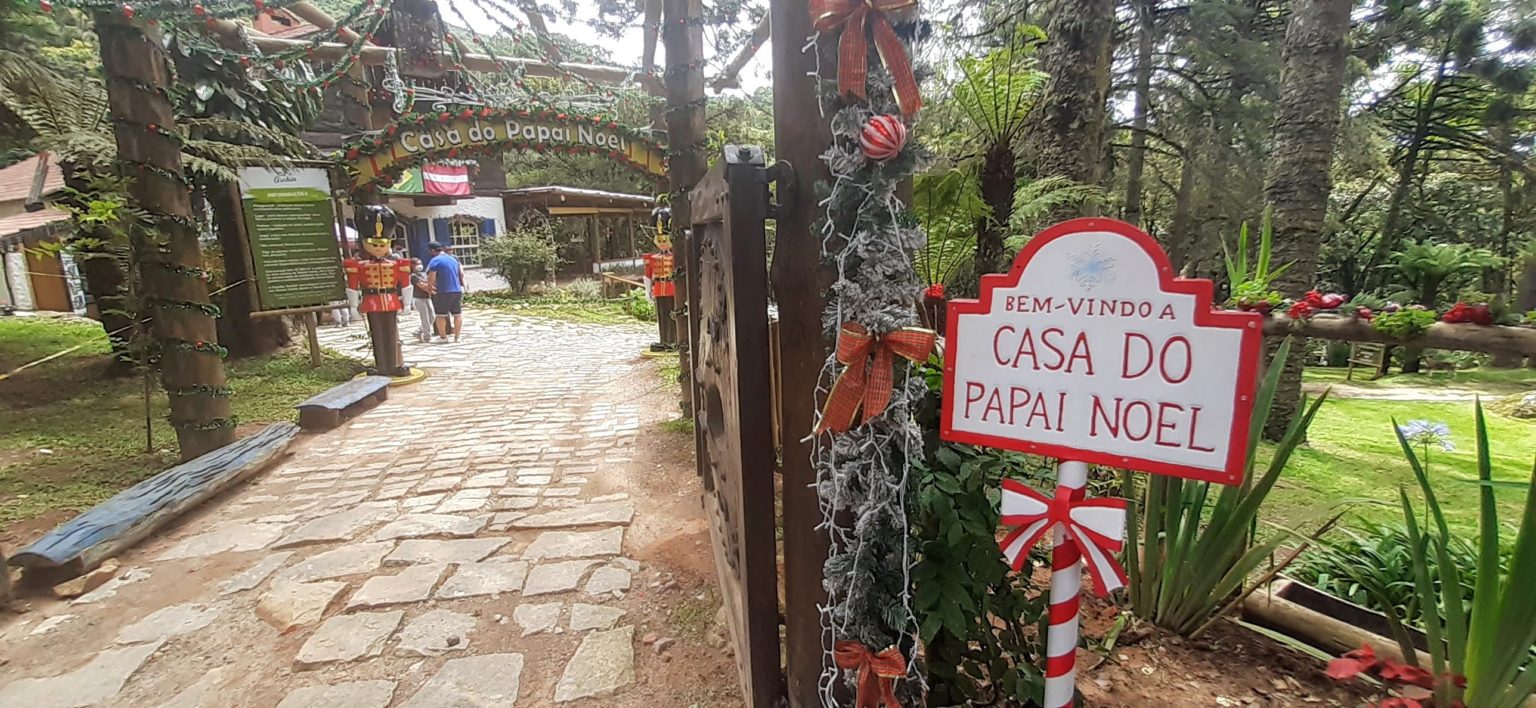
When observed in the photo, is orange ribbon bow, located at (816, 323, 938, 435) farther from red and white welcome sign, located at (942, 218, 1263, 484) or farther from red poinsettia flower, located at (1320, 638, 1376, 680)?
red poinsettia flower, located at (1320, 638, 1376, 680)

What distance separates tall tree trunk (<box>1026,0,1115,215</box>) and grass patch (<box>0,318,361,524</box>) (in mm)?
6700

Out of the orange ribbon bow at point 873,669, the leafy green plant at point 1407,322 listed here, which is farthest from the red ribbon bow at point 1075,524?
the leafy green plant at point 1407,322

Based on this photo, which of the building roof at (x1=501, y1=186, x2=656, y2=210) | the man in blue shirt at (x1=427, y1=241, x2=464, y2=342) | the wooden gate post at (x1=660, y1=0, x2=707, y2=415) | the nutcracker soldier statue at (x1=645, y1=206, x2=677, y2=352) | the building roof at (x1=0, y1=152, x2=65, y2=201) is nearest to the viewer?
the wooden gate post at (x1=660, y1=0, x2=707, y2=415)

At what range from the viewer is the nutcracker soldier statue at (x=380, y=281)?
7520mm

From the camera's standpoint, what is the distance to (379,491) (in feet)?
13.9

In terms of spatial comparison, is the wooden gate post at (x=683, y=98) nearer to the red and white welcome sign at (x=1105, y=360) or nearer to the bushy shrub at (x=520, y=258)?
the red and white welcome sign at (x=1105, y=360)

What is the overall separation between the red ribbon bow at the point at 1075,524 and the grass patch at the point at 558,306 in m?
12.7

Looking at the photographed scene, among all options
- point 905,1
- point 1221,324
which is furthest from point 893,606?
point 905,1

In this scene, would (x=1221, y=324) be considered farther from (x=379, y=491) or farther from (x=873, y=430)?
(x=379, y=491)

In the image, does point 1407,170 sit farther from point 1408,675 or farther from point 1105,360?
point 1105,360

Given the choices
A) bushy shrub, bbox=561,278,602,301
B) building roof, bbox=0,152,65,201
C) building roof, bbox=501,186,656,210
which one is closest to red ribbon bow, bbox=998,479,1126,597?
bushy shrub, bbox=561,278,602,301

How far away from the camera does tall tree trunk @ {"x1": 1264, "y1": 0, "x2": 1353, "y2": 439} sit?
16.9ft

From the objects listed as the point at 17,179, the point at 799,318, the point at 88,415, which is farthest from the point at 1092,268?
the point at 17,179

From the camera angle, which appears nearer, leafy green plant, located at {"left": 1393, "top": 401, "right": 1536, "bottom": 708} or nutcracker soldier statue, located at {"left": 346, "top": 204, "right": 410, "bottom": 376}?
leafy green plant, located at {"left": 1393, "top": 401, "right": 1536, "bottom": 708}
